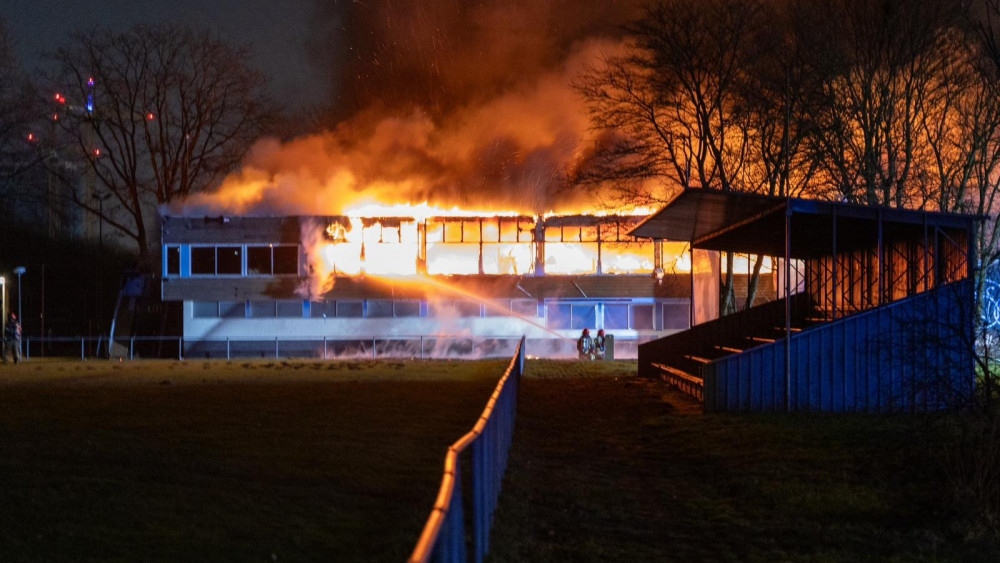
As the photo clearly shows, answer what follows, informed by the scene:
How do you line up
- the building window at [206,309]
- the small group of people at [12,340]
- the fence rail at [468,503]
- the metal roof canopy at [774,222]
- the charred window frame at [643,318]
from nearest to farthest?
the fence rail at [468,503]
the metal roof canopy at [774,222]
the small group of people at [12,340]
the charred window frame at [643,318]
the building window at [206,309]

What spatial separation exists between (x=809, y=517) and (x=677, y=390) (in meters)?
15.6

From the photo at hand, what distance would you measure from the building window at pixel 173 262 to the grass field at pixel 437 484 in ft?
94.0

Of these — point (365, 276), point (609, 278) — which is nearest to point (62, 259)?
point (365, 276)

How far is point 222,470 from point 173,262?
40.1 metres

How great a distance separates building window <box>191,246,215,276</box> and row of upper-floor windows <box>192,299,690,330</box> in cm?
148

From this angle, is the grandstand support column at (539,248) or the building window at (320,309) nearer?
the grandstand support column at (539,248)

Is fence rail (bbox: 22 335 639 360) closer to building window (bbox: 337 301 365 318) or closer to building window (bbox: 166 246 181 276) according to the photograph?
building window (bbox: 337 301 365 318)

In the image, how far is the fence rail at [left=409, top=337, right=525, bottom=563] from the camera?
481cm

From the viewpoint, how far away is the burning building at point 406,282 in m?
50.4

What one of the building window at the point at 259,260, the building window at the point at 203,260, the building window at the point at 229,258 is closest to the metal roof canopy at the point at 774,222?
the building window at the point at 259,260

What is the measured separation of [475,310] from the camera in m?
50.9

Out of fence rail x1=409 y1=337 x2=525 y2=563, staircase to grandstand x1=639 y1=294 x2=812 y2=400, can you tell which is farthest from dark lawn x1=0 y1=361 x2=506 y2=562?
staircase to grandstand x1=639 y1=294 x2=812 y2=400

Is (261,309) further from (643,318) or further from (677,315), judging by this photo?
(677,315)

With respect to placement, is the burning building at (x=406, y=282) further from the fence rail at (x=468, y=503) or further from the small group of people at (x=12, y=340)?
the fence rail at (x=468, y=503)
